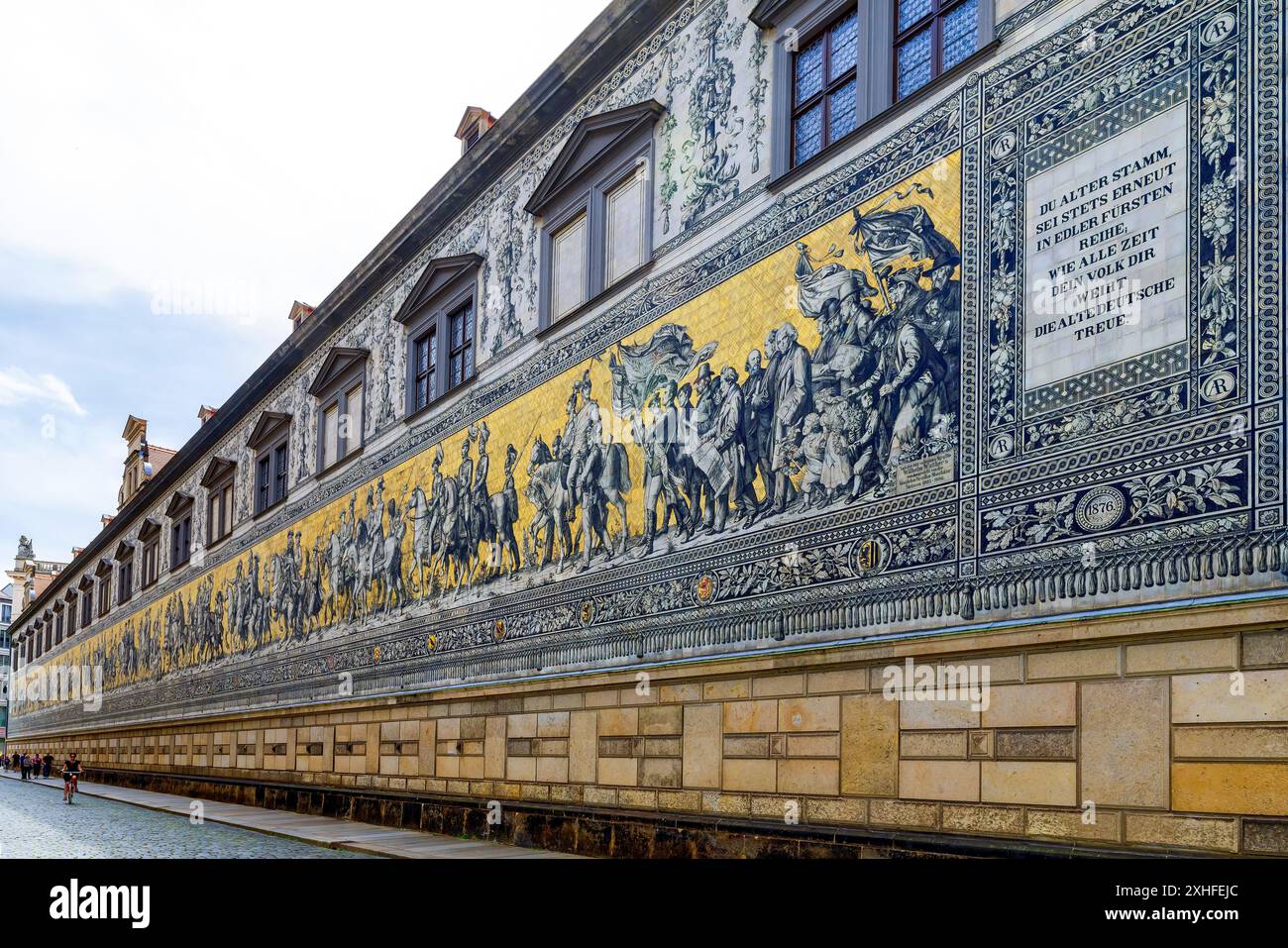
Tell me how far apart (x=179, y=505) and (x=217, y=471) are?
13.4 feet

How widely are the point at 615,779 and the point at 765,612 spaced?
2.85m

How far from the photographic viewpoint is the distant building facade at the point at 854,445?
23.1 feet

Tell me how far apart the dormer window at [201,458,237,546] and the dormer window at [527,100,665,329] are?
1489 centimetres

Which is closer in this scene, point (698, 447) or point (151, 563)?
point (698, 447)

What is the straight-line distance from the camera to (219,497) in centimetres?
2886

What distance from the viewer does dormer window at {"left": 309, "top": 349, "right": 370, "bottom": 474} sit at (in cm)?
2056

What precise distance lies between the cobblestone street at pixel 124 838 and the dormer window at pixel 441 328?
19.9 feet

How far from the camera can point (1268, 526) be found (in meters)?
6.58

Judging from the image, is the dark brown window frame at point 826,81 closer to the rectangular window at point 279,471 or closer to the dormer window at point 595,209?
the dormer window at point 595,209

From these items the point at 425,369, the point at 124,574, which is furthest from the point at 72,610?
the point at 425,369

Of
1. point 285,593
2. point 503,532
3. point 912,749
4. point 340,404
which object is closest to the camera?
point 912,749

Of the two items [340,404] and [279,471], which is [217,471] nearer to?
[279,471]

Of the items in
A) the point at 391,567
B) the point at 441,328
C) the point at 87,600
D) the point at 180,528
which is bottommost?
the point at 87,600

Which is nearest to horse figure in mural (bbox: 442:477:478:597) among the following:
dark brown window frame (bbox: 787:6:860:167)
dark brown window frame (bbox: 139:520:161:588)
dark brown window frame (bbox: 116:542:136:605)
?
dark brown window frame (bbox: 787:6:860:167)
